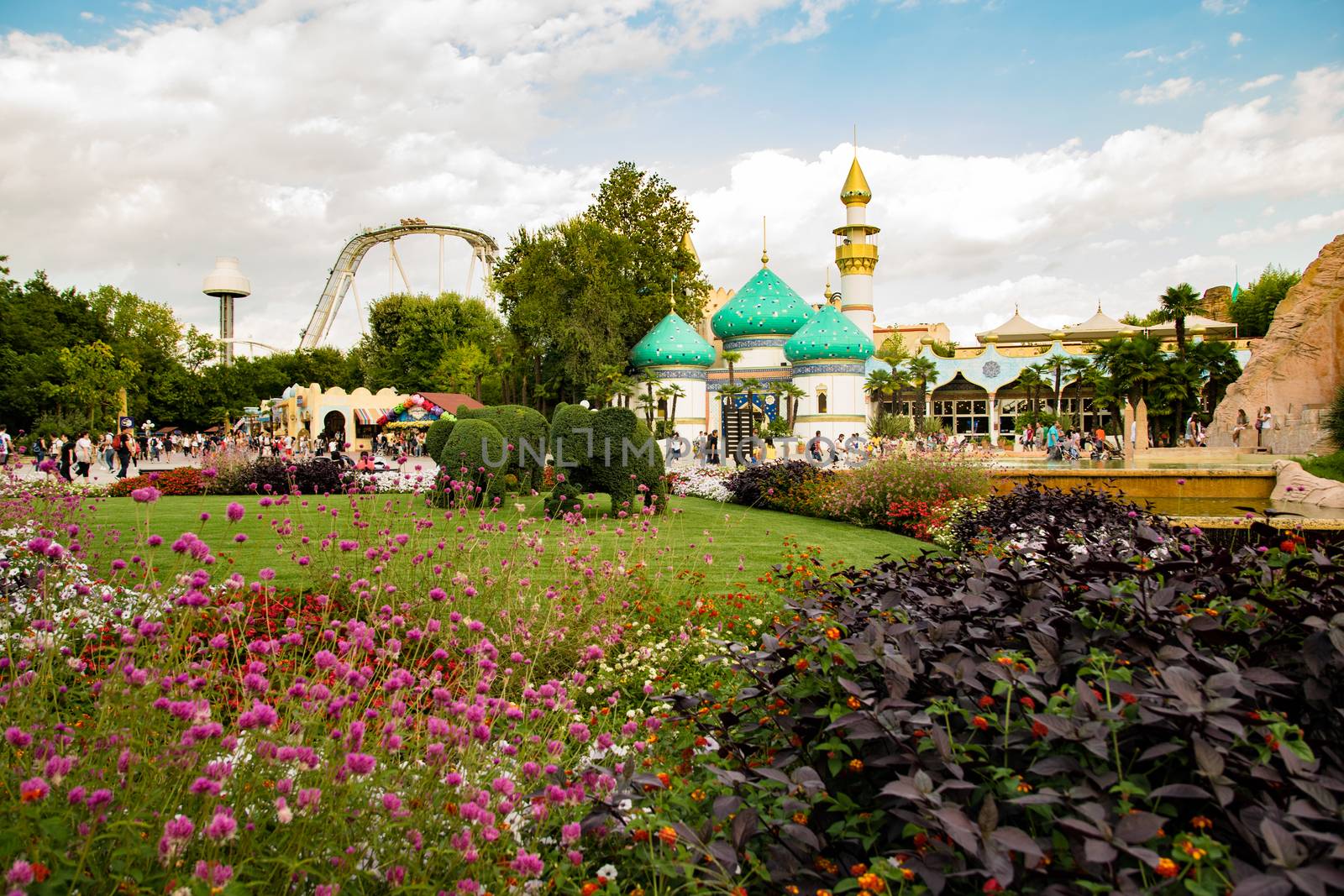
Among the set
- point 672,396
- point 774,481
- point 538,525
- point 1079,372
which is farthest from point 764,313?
point 538,525

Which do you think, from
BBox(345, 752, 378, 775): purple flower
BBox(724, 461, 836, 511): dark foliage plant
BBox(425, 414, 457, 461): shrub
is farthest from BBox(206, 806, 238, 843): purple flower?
BBox(724, 461, 836, 511): dark foliage plant

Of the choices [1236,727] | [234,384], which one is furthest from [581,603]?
[234,384]

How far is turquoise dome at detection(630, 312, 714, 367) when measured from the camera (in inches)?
1572

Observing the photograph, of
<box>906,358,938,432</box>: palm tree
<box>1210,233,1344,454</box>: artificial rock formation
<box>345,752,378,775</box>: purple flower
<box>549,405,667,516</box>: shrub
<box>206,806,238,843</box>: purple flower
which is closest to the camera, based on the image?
<box>206,806,238,843</box>: purple flower

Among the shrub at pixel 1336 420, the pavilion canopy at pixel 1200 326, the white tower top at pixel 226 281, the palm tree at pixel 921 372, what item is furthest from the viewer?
the white tower top at pixel 226 281

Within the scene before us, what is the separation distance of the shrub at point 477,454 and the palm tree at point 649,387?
88.5 ft

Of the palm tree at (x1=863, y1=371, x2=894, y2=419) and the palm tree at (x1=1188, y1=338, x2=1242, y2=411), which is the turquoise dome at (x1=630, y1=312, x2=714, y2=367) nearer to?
the palm tree at (x1=863, y1=371, x2=894, y2=419)

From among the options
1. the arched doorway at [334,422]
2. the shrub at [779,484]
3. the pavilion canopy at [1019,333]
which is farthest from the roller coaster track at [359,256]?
the shrub at [779,484]

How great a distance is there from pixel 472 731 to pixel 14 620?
3.13 meters

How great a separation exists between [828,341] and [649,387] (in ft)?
28.1

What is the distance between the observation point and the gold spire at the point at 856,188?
45156 mm

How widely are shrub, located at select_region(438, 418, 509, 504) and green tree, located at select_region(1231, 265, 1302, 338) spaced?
201ft

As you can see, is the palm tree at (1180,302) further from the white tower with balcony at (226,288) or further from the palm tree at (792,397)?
the white tower with balcony at (226,288)

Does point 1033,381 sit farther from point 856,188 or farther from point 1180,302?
point 856,188
